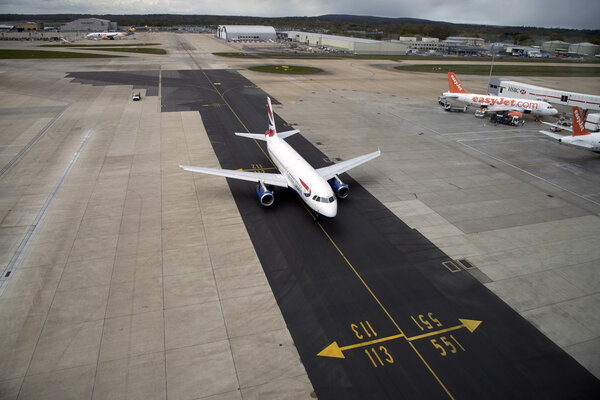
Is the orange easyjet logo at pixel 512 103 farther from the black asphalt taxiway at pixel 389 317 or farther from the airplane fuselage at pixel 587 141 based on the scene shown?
the black asphalt taxiway at pixel 389 317

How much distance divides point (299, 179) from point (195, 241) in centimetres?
970

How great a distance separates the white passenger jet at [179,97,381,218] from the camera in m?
26.9

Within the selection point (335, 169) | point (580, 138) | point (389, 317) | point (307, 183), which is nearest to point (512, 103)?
point (580, 138)

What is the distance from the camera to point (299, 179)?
1141 inches

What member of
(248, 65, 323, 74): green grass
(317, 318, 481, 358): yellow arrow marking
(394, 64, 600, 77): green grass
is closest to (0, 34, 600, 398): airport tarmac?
(317, 318, 481, 358): yellow arrow marking

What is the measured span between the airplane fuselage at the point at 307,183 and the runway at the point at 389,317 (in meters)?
2.00

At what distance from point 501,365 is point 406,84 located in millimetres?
88915

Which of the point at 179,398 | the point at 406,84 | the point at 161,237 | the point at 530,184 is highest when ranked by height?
the point at 406,84

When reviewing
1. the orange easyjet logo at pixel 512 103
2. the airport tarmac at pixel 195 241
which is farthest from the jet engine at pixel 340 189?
the orange easyjet logo at pixel 512 103

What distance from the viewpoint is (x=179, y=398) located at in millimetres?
15219

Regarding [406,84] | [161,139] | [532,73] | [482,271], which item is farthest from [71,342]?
[532,73]

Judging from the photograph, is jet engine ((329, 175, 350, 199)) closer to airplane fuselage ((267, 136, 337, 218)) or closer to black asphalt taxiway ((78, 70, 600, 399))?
black asphalt taxiway ((78, 70, 600, 399))

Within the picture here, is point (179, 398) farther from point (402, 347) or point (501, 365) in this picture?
point (501, 365)

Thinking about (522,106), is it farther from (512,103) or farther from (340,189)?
(340,189)
